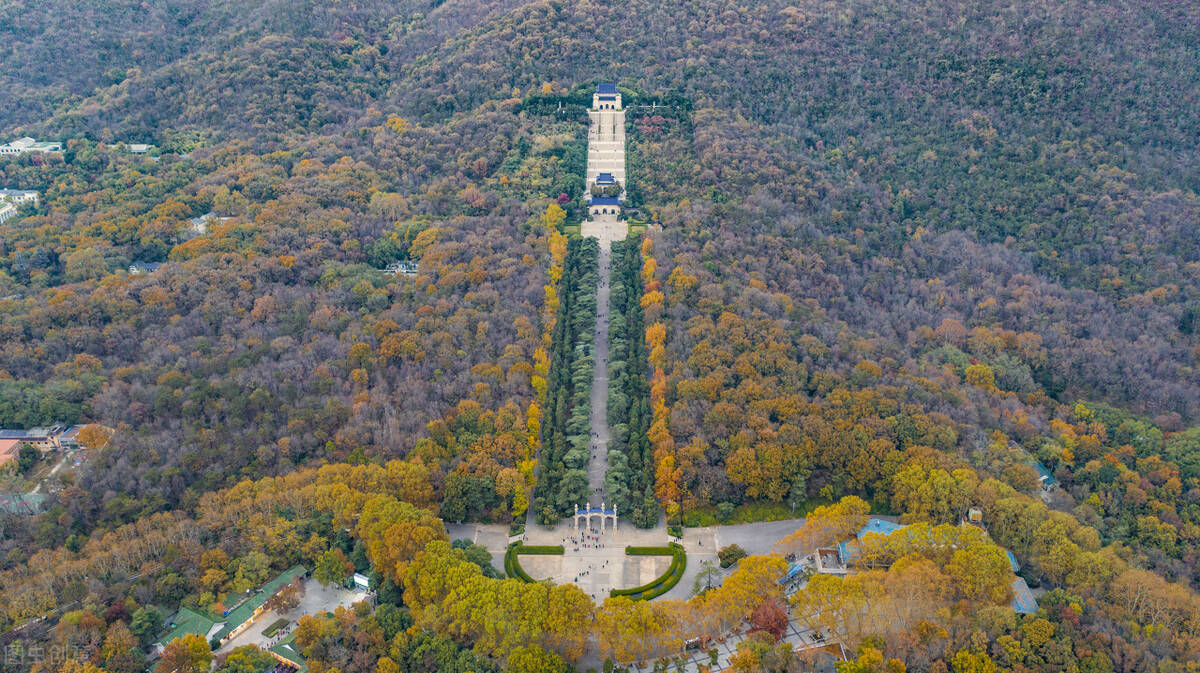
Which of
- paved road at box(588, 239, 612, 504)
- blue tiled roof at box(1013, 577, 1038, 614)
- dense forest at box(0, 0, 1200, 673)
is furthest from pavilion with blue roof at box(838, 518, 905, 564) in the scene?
paved road at box(588, 239, 612, 504)

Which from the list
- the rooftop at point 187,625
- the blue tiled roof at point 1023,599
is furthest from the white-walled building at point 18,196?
the blue tiled roof at point 1023,599

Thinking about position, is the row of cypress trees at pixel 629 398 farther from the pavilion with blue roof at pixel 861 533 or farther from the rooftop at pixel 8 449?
the rooftop at pixel 8 449

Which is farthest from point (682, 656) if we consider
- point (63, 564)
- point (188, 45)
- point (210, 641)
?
point (188, 45)

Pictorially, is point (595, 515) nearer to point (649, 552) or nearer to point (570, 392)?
point (649, 552)

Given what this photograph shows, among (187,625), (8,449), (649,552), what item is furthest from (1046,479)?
(8,449)

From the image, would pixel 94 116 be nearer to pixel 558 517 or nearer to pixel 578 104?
pixel 578 104

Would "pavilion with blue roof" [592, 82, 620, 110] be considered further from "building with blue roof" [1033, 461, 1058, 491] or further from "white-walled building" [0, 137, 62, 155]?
"building with blue roof" [1033, 461, 1058, 491]

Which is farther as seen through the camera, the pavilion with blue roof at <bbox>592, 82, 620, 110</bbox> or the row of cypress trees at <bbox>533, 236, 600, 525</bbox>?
the pavilion with blue roof at <bbox>592, 82, 620, 110</bbox>
